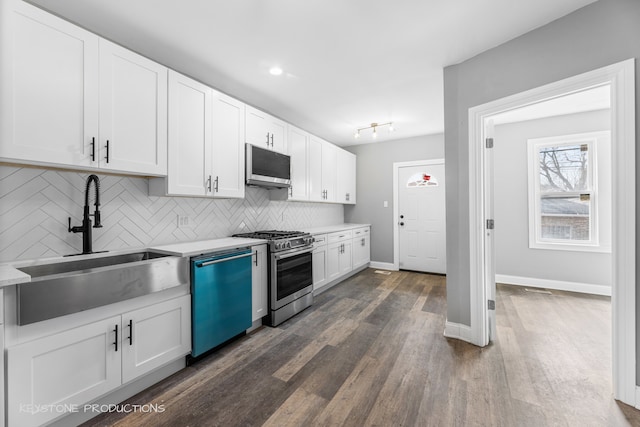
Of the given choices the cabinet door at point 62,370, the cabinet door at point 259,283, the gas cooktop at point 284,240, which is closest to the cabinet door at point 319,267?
the gas cooktop at point 284,240

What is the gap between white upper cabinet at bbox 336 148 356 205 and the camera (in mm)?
5082

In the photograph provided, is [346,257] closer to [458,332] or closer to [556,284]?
[458,332]

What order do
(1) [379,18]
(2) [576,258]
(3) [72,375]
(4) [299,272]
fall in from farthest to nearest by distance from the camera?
(2) [576,258] < (4) [299,272] < (1) [379,18] < (3) [72,375]

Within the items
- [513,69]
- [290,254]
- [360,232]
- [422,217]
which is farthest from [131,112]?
[422,217]

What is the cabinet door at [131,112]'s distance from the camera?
6.18ft

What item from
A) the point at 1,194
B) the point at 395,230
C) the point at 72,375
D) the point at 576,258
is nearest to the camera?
the point at 72,375

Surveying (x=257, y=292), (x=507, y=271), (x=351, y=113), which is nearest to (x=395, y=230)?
(x=507, y=271)

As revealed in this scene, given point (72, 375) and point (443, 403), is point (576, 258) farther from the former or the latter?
point (72, 375)

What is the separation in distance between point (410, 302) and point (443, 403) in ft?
6.15

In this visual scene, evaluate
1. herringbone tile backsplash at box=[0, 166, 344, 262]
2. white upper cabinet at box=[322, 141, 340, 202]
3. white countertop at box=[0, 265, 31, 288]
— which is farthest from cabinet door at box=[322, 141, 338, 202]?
white countertop at box=[0, 265, 31, 288]

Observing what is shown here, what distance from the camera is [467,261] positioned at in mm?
2521

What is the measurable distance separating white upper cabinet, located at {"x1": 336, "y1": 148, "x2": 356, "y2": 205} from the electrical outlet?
2.85 meters

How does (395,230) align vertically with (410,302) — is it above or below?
above

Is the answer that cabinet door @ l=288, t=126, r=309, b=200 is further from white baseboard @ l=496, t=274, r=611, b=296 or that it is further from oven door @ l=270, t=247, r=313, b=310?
white baseboard @ l=496, t=274, r=611, b=296
